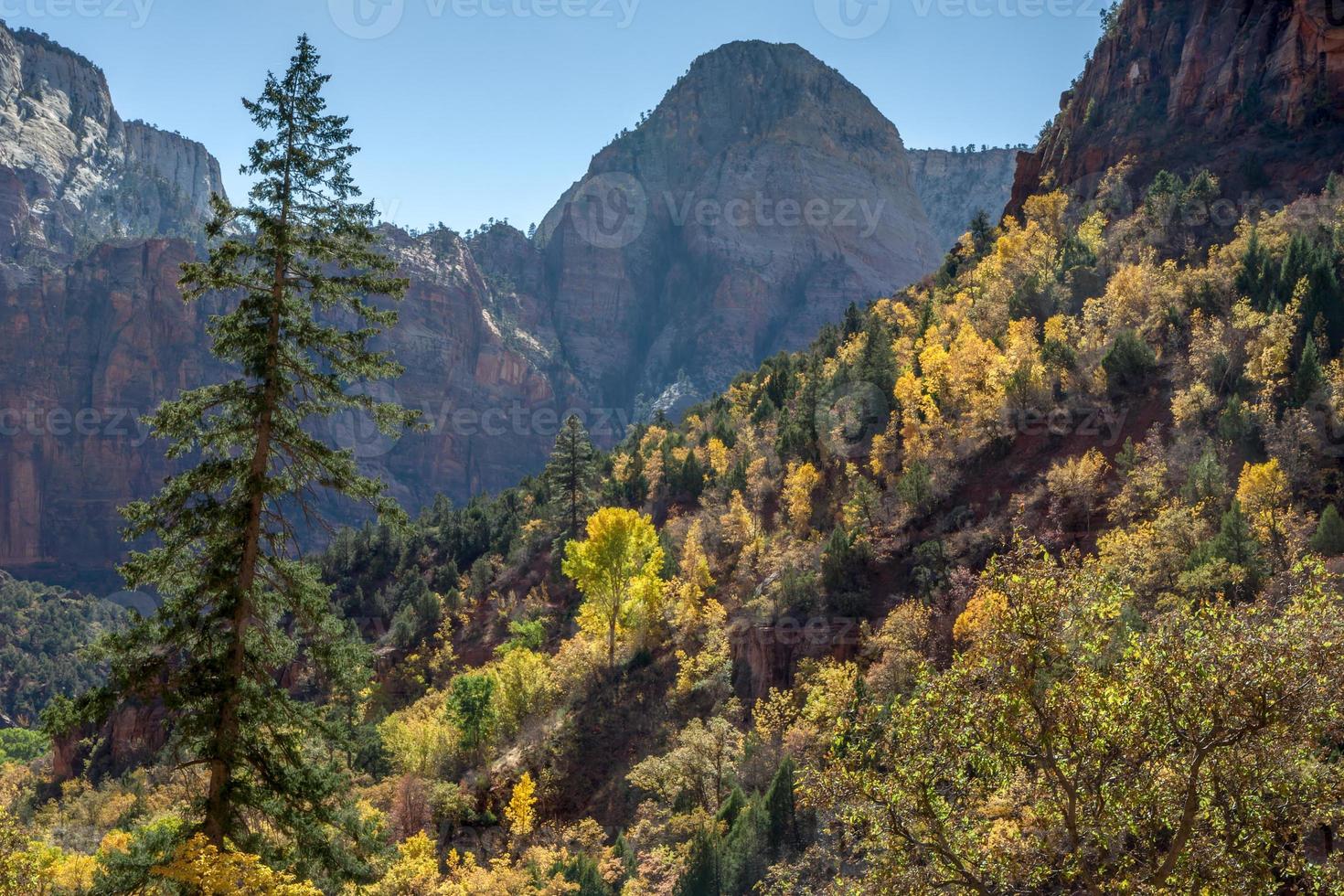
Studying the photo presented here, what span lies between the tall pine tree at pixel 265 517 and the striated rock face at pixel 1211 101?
219 feet

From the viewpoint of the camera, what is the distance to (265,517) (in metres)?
13.6

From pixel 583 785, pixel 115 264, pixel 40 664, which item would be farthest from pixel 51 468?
pixel 583 785

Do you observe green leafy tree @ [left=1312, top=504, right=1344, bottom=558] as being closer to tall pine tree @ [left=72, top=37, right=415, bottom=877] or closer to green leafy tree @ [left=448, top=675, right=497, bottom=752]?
tall pine tree @ [left=72, top=37, right=415, bottom=877]

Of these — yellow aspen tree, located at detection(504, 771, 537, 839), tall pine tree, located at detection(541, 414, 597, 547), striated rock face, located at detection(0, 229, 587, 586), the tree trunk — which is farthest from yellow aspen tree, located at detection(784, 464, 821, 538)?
striated rock face, located at detection(0, 229, 587, 586)

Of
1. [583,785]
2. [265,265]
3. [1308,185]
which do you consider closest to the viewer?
[265,265]

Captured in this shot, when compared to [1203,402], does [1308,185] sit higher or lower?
higher

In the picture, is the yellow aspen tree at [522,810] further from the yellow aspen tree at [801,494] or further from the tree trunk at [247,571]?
the tree trunk at [247,571]

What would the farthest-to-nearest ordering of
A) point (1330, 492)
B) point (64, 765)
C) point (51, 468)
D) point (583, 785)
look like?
point (51, 468), point (64, 765), point (583, 785), point (1330, 492)

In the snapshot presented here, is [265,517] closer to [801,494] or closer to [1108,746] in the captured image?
[1108,746]

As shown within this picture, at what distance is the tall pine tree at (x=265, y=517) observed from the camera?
1272 cm

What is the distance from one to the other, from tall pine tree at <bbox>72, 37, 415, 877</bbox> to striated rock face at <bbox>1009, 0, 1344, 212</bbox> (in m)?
66.7

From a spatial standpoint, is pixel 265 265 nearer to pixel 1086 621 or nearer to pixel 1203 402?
pixel 1086 621

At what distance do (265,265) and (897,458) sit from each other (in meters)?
42.8

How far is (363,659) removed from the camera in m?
13.9
